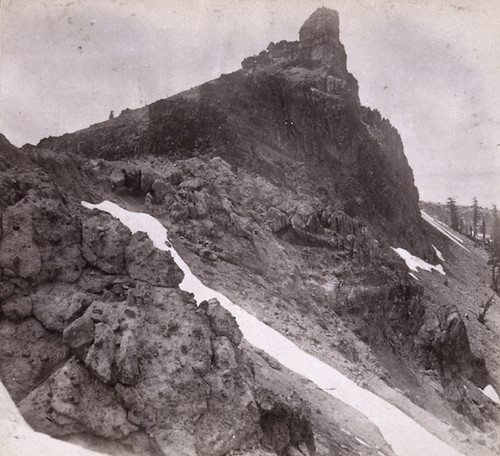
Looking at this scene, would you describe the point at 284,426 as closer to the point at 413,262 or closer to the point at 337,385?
the point at 337,385

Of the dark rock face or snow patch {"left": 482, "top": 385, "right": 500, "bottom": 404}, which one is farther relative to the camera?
snow patch {"left": 482, "top": 385, "right": 500, "bottom": 404}

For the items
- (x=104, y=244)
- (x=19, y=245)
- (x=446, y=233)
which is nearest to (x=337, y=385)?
(x=104, y=244)

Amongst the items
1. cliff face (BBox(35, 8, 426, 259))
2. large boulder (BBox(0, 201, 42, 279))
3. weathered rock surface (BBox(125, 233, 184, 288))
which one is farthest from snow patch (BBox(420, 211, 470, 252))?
large boulder (BBox(0, 201, 42, 279))

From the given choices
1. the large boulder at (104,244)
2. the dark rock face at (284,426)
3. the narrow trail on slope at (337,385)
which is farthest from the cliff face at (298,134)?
the dark rock face at (284,426)

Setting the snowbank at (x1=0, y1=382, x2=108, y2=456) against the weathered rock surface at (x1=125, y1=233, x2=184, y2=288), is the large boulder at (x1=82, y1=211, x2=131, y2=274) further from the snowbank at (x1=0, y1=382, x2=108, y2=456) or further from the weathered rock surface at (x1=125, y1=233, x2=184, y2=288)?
the snowbank at (x1=0, y1=382, x2=108, y2=456)

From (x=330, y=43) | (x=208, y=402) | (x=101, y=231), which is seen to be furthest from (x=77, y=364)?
(x=330, y=43)

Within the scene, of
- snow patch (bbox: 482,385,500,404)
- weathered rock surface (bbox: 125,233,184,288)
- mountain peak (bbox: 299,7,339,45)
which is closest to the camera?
weathered rock surface (bbox: 125,233,184,288)

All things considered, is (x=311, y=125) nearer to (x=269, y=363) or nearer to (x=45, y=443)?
(x=269, y=363)
